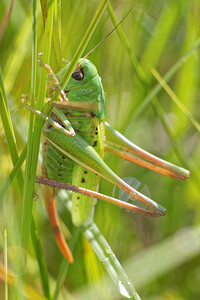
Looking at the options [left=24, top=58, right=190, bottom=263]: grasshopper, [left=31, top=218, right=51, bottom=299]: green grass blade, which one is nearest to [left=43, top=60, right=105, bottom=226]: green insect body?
[left=24, top=58, right=190, bottom=263]: grasshopper

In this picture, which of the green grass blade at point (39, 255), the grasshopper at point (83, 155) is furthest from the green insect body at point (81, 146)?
the green grass blade at point (39, 255)

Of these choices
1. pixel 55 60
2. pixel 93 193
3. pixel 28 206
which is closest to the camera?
pixel 28 206

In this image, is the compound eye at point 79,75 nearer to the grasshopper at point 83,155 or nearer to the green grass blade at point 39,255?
the grasshopper at point 83,155

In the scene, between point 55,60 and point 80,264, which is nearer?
point 55,60

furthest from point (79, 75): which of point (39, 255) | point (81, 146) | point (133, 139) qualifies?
point (133, 139)

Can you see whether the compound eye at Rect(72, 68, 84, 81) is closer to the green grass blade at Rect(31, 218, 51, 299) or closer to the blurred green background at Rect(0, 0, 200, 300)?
the blurred green background at Rect(0, 0, 200, 300)

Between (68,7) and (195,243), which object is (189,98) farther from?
(68,7)

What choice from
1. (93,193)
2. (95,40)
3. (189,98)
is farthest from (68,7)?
(189,98)
